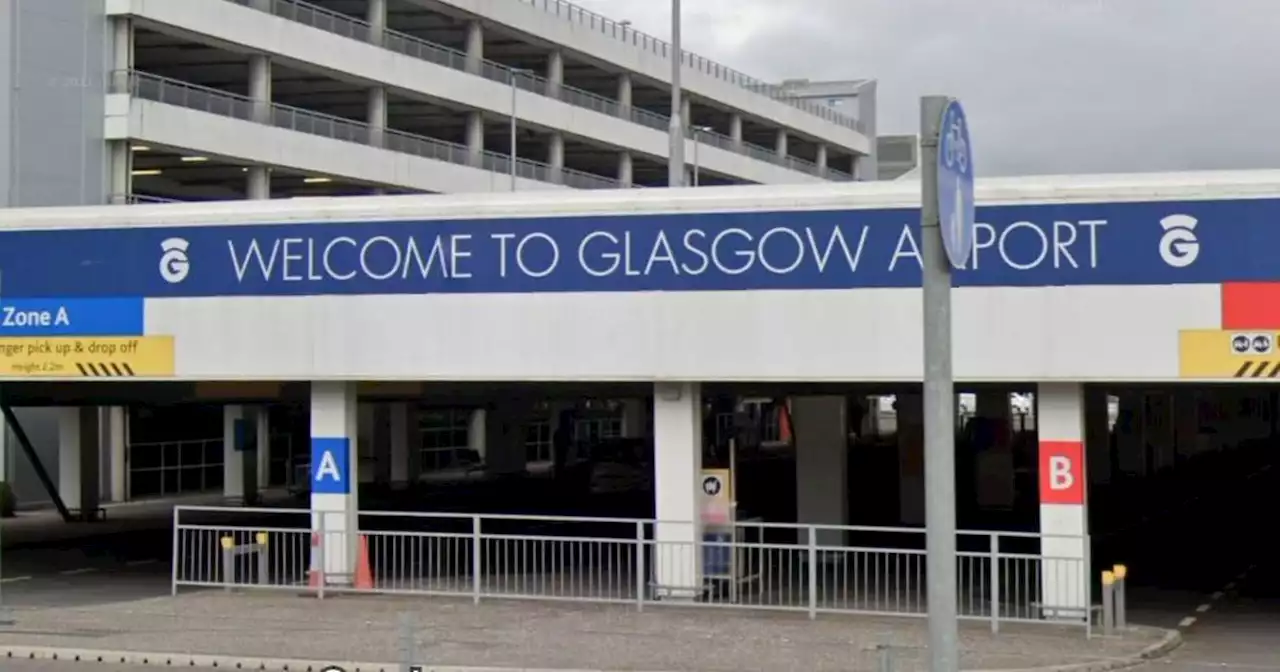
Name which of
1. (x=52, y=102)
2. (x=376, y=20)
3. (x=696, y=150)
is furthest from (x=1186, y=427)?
(x=52, y=102)

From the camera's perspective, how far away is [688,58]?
80625mm

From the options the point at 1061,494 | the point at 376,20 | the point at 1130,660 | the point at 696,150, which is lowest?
the point at 1130,660

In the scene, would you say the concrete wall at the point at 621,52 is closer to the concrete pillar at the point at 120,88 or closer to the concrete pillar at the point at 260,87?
the concrete pillar at the point at 260,87

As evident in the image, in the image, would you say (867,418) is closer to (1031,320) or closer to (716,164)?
(716,164)

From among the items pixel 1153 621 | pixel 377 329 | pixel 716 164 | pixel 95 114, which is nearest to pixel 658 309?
pixel 377 329

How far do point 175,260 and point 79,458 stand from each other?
1816 cm

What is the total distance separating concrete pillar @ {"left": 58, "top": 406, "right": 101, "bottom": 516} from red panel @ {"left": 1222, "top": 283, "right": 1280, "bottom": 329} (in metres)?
24.1

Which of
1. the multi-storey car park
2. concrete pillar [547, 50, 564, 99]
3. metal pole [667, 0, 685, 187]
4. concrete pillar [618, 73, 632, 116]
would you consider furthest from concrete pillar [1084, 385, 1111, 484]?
concrete pillar [618, 73, 632, 116]

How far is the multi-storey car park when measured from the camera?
45.0 m

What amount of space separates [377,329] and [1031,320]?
8.22 metres

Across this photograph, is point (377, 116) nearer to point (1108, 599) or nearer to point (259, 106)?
point (259, 106)

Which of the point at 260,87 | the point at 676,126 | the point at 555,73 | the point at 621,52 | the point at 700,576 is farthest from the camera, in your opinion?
the point at 621,52

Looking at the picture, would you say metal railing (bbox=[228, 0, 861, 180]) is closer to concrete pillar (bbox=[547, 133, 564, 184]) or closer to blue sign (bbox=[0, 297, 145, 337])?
concrete pillar (bbox=[547, 133, 564, 184])

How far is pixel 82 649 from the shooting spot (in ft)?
57.9
